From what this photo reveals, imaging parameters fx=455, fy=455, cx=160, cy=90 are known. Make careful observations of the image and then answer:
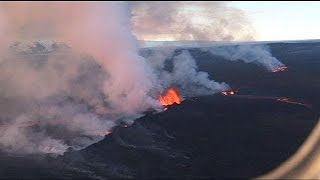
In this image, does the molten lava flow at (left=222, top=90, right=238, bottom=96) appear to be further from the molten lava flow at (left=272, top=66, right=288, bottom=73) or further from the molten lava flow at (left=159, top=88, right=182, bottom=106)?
the molten lava flow at (left=272, top=66, right=288, bottom=73)

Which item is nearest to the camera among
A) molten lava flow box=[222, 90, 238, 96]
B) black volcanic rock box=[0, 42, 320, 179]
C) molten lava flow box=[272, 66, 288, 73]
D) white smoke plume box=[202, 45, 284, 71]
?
black volcanic rock box=[0, 42, 320, 179]

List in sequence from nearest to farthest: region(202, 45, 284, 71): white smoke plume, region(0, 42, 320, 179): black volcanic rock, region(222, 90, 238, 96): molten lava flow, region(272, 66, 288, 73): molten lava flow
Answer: region(0, 42, 320, 179): black volcanic rock, region(222, 90, 238, 96): molten lava flow, region(272, 66, 288, 73): molten lava flow, region(202, 45, 284, 71): white smoke plume

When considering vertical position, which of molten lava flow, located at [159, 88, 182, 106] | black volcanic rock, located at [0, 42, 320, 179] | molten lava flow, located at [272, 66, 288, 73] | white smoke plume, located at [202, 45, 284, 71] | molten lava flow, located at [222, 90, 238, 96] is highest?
white smoke plume, located at [202, 45, 284, 71]

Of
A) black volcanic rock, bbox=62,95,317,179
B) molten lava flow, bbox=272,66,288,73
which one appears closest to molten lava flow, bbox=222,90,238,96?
black volcanic rock, bbox=62,95,317,179

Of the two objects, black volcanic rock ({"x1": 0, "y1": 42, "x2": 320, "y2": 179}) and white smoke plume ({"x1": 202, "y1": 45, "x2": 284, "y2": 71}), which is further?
white smoke plume ({"x1": 202, "y1": 45, "x2": 284, "y2": 71})

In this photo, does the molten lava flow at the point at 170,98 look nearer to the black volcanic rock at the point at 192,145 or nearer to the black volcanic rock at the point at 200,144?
the black volcanic rock at the point at 192,145

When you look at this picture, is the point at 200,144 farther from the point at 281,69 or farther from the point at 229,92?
the point at 281,69
